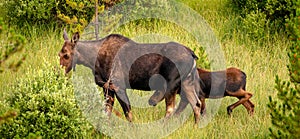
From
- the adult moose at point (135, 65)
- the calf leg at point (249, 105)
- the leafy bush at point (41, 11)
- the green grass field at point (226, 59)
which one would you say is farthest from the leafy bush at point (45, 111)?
the leafy bush at point (41, 11)

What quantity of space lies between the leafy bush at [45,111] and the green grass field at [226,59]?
0.29 meters

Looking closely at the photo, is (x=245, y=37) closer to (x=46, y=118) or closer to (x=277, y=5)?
(x=277, y=5)

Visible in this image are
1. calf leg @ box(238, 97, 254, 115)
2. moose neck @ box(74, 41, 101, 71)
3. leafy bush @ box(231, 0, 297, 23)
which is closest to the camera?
moose neck @ box(74, 41, 101, 71)

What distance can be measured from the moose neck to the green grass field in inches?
19.2

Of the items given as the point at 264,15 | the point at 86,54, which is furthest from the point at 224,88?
the point at 264,15

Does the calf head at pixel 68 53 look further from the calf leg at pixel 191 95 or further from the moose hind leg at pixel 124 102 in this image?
the calf leg at pixel 191 95

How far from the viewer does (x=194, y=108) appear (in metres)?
9.77

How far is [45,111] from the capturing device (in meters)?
8.88

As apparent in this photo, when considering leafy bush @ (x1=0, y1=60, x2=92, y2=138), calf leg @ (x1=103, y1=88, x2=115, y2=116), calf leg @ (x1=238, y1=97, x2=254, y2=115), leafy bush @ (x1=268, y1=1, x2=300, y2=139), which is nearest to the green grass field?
calf leg @ (x1=238, y1=97, x2=254, y2=115)

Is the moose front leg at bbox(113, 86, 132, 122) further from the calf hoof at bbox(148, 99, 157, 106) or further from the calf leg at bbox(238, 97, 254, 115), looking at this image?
the calf leg at bbox(238, 97, 254, 115)

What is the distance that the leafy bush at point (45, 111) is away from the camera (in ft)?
28.5

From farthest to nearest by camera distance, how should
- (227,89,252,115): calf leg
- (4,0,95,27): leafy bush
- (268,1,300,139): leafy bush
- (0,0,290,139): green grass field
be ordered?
(4,0,95,27): leafy bush → (227,89,252,115): calf leg → (0,0,290,139): green grass field → (268,1,300,139): leafy bush

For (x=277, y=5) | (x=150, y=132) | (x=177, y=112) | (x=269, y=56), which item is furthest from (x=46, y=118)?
(x=277, y=5)

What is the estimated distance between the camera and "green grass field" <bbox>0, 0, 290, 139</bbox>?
9.42 metres
